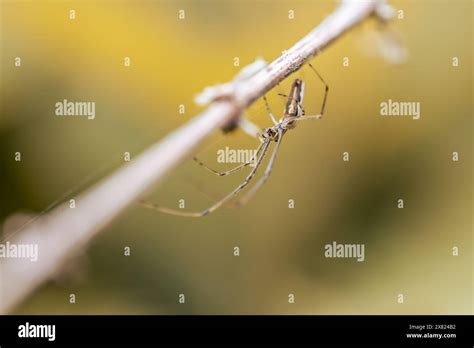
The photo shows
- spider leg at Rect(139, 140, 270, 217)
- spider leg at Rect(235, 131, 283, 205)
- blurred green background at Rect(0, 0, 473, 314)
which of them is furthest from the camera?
blurred green background at Rect(0, 0, 473, 314)

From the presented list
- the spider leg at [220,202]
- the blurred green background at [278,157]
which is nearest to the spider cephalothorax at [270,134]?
the spider leg at [220,202]

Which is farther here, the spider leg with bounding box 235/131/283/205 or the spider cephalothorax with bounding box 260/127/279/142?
the spider cephalothorax with bounding box 260/127/279/142

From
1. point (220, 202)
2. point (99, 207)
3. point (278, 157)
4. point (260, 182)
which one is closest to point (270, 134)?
point (260, 182)

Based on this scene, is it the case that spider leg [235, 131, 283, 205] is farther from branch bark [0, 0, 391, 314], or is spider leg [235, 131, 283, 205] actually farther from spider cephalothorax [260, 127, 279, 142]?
branch bark [0, 0, 391, 314]

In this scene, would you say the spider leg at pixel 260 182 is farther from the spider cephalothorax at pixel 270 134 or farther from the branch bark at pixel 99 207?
the branch bark at pixel 99 207

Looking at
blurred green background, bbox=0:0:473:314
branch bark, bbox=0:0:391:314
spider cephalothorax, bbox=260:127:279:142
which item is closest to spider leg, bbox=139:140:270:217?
spider cephalothorax, bbox=260:127:279:142

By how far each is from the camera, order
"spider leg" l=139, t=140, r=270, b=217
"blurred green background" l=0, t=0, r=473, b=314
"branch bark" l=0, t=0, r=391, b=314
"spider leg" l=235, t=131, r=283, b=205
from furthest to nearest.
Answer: "blurred green background" l=0, t=0, r=473, b=314 < "spider leg" l=235, t=131, r=283, b=205 < "spider leg" l=139, t=140, r=270, b=217 < "branch bark" l=0, t=0, r=391, b=314
